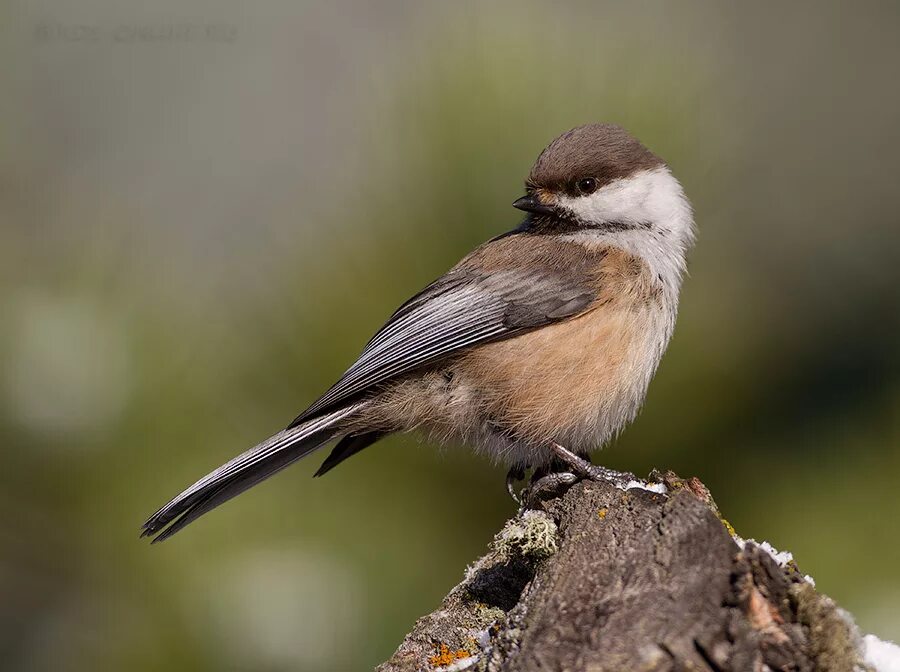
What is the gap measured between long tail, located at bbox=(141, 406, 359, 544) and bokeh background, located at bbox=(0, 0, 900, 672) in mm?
78

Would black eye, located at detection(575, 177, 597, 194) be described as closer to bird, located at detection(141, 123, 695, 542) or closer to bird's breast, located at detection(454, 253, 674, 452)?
bird, located at detection(141, 123, 695, 542)

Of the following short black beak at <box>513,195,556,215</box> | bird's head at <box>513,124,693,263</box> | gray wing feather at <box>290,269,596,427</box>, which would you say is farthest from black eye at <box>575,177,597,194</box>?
gray wing feather at <box>290,269,596,427</box>

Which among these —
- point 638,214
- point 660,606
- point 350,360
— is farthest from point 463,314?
point 660,606

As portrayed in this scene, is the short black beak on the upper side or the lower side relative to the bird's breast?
upper

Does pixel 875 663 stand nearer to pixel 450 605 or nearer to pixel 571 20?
pixel 450 605

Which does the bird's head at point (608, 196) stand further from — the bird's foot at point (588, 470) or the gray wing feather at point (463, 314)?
the bird's foot at point (588, 470)

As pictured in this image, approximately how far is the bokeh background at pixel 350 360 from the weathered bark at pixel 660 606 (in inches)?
29.8

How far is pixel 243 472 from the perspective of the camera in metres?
2.70

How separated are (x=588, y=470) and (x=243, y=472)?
942 millimetres

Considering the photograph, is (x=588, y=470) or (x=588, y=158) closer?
(x=588, y=470)

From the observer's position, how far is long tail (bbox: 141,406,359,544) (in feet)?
8.34

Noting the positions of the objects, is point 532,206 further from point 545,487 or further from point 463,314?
point 545,487

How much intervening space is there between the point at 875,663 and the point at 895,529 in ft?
3.37

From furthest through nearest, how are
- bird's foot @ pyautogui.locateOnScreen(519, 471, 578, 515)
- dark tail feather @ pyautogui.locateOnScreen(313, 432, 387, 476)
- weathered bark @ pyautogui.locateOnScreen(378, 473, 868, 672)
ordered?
1. dark tail feather @ pyautogui.locateOnScreen(313, 432, 387, 476)
2. bird's foot @ pyautogui.locateOnScreen(519, 471, 578, 515)
3. weathered bark @ pyautogui.locateOnScreen(378, 473, 868, 672)
